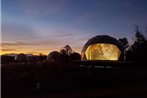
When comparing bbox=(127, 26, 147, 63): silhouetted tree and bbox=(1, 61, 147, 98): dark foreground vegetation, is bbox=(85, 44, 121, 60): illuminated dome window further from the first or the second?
bbox=(1, 61, 147, 98): dark foreground vegetation

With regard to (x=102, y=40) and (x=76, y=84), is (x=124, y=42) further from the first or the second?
(x=76, y=84)

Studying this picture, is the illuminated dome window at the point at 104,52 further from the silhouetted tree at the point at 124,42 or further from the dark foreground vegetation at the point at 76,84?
the dark foreground vegetation at the point at 76,84

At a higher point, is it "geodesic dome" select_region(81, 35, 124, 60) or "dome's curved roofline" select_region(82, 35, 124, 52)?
"dome's curved roofline" select_region(82, 35, 124, 52)

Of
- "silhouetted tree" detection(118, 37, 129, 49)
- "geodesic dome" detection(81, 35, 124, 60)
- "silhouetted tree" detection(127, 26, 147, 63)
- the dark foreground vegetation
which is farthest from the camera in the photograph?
"silhouetted tree" detection(118, 37, 129, 49)

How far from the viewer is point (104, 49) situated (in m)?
42.6

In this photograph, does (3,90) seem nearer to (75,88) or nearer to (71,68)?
(75,88)

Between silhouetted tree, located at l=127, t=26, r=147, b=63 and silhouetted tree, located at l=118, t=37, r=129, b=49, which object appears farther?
silhouetted tree, located at l=118, t=37, r=129, b=49

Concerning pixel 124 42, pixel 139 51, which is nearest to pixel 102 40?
pixel 139 51

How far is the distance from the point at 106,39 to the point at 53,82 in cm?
2419

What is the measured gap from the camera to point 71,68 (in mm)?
25969

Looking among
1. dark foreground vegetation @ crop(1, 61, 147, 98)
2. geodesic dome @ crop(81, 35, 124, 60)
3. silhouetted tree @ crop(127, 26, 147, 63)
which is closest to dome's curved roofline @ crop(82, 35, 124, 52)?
geodesic dome @ crop(81, 35, 124, 60)

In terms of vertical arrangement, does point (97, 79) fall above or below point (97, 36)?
below

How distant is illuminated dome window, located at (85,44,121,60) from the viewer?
42.5m

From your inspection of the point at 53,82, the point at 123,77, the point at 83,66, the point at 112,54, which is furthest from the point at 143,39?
the point at 53,82
